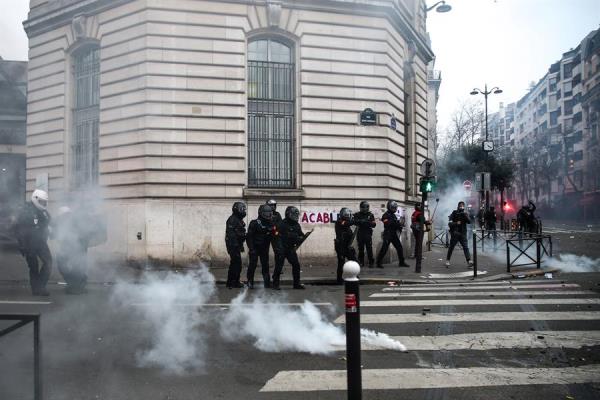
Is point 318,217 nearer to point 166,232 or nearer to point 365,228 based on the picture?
point 365,228

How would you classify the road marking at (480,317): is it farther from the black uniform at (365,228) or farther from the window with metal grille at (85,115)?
the window with metal grille at (85,115)

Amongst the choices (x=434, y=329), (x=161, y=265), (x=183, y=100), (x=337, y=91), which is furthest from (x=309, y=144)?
(x=434, y=329)

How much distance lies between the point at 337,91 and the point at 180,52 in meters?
4.64

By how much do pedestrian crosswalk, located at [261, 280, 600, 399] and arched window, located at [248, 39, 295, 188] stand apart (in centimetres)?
686

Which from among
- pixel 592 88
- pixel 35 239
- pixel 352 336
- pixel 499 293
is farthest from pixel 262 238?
pixel 592 88

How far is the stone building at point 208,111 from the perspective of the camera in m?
13.8

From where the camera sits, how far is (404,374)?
461 cm

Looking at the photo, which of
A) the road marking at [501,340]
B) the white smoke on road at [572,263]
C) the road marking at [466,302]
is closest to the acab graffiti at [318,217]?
the white smoke on road at [572,263]

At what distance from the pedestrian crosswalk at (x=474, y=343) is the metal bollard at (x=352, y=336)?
90 cm

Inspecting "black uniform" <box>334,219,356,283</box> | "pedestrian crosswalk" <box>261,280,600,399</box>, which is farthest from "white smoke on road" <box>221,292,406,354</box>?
"black uniform" <box>334,219,356,283</box>

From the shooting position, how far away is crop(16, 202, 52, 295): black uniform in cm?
919

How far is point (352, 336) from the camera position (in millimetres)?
3453

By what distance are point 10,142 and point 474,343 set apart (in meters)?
8.60

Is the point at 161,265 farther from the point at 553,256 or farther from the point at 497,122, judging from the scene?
the point at 497,122
